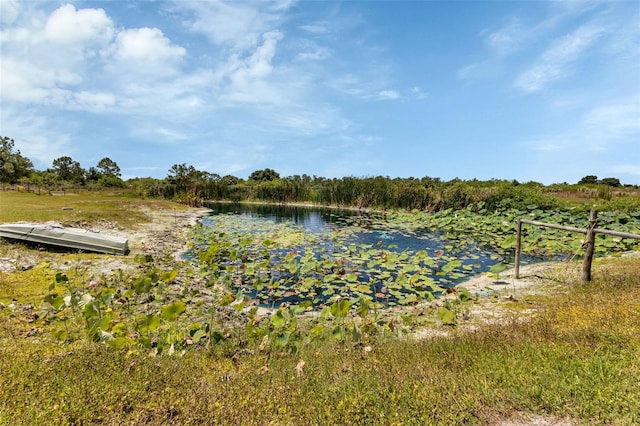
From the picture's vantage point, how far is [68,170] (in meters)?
64.3

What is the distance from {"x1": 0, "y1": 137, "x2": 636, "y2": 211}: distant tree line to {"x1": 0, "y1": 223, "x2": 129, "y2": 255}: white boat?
1949cm

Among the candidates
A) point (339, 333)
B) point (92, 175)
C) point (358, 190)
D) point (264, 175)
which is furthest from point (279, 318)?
point (92, 175)

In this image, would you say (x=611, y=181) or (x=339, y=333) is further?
(x=611, y=181)

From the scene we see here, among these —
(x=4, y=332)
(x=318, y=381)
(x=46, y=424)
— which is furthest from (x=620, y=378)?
(x=4, y=332)

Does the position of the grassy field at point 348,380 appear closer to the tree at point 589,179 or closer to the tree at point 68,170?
the tree at point 589,179

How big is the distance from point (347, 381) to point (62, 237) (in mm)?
9738

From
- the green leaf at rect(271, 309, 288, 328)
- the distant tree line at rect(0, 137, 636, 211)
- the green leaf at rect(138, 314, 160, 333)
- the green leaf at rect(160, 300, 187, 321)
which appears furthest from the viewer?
the distant tree line at rect(0, 137, 636, 211)

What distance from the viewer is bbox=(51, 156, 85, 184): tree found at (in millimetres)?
59225

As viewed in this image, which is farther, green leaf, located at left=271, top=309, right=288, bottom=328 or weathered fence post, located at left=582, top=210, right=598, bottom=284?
weathered fence post, located at left=582, top=210, right=598, bottom=284

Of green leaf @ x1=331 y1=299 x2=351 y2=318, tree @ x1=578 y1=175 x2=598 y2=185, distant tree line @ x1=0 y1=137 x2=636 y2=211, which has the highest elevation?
tree @ x1=578 y1=175 x2=598 y2=185

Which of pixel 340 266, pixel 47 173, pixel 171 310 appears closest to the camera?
pixel 171 310

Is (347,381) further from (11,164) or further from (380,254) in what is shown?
(11,164)

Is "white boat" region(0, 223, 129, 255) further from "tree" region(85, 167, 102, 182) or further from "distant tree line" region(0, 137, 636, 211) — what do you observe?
"tree" region(85, 167, 102, 182)

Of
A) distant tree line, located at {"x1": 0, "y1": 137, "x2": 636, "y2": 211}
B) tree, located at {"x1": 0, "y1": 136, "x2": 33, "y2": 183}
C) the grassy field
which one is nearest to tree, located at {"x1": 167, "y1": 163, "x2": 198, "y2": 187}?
distant tree line, located at {"x1": 0, "y1": 137, "x2": 636, "y2": 211}
